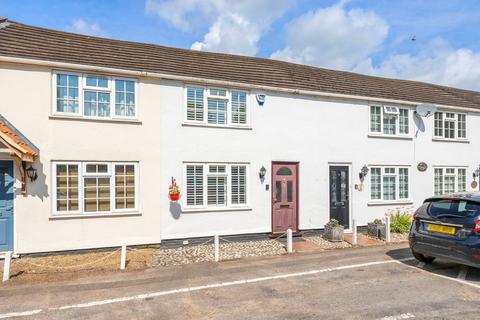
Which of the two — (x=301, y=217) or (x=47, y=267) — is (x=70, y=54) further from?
(x=301, y=217)

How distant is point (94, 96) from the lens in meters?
9.88

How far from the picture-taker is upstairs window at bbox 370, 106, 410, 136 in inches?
535

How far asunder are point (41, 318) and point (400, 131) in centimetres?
1322

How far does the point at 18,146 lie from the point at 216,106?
5.47 meters

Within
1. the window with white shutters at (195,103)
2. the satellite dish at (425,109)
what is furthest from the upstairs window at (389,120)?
the window with white shutters at (195,103)

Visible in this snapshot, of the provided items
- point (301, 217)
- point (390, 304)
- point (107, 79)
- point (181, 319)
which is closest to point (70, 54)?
point (107, 79)

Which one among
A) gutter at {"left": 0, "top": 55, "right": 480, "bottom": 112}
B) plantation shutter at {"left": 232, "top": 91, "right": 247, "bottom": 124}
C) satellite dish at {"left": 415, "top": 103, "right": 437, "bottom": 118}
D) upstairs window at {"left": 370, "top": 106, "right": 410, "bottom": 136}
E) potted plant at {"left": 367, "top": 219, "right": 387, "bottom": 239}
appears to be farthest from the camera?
satellite dish at {"left": 415, "top": 103, "right": 437, "bottom": 118}

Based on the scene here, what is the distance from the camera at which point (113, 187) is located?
9977 mm

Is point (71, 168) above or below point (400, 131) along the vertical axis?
below

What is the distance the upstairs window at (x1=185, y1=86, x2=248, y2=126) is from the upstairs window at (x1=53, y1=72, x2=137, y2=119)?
168 cm

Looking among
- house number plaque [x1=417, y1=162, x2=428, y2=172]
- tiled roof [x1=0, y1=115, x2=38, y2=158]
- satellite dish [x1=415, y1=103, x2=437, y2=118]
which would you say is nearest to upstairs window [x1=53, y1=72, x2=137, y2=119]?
tiled roof [x1=0, y1=115, x2=38, y2=158]

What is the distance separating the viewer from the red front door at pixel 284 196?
11773 mm

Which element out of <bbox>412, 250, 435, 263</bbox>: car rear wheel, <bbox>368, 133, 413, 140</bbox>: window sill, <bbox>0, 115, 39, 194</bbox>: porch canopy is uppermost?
<bbox>368, 133, 413, 140</bbox>: window sill

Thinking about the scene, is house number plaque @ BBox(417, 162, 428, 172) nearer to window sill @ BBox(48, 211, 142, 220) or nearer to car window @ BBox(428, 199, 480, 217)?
car window @ BBox(428, 199, 480, 217)
